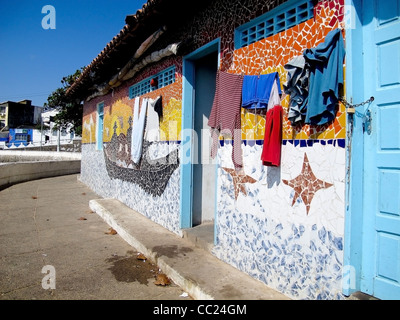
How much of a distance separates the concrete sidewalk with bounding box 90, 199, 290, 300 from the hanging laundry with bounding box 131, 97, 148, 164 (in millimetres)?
1431

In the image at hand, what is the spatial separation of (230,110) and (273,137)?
835 millimetres

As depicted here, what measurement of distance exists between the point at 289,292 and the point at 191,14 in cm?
412

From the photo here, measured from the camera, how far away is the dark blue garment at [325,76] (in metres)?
2.32

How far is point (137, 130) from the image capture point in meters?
6.17

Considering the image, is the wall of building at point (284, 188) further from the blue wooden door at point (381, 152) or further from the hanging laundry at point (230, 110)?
the blue wooden door at point (381, 152)

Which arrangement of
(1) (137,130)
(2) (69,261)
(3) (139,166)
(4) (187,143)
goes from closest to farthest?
(2) (69,261), (4) (187,143), (1) (137,130), (3) (139,166)

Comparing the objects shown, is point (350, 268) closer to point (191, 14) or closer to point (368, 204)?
point (368, 204)

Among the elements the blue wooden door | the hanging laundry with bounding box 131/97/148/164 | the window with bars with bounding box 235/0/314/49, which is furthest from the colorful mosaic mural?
the hanging laundry with bounding box 131/97/148/164

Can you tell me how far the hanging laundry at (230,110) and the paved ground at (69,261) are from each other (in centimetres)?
177

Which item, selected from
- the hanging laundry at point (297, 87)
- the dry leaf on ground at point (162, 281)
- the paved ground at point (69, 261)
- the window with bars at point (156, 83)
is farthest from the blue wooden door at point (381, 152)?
the window with bars at point (156, 83)

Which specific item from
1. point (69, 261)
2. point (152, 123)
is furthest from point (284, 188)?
point (152, 123)

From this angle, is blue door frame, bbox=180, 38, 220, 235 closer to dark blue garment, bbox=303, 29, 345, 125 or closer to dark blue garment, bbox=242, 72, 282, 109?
dark blue garment, bbox=242, 72, 282, 109

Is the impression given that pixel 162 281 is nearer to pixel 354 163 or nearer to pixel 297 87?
pixel 354 163
